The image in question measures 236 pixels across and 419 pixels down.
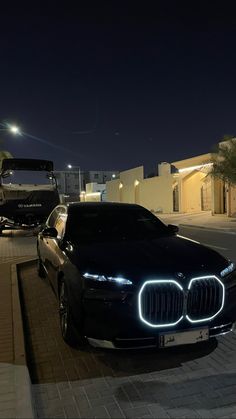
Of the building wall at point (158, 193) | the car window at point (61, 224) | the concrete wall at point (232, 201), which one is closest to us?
the car window at point (61, 224)

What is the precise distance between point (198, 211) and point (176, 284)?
111ft

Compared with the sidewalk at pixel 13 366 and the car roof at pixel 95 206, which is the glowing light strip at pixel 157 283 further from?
the car roof at pixel 95 206

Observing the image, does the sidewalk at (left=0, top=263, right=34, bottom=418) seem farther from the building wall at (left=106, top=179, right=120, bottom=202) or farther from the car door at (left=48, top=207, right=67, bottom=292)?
the building wall at (left=106, top=179, right=120, bottom=202)

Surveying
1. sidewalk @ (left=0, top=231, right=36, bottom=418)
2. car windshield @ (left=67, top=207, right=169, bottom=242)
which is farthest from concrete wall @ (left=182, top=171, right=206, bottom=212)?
car windshield @ (left=67, top=207, right=169, bottom=242)

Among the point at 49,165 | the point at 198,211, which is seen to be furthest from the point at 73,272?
the point at 198,211

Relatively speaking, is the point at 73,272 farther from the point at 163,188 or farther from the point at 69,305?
the point at 163,188

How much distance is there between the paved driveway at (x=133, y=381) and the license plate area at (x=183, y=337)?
0.19 meters

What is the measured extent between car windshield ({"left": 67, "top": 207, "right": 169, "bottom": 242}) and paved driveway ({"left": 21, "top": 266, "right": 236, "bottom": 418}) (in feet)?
4.70

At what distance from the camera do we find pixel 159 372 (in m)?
4.11

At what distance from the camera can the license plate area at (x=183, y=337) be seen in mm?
3873

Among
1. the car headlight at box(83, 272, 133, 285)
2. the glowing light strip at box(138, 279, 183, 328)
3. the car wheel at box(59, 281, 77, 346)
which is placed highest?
the car headlight at box(83, 272, 133, 285)

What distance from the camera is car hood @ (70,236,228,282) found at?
4.04 metres

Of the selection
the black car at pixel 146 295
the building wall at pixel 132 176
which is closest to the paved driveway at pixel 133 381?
the black car at pixel 146 295

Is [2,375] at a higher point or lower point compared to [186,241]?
lower
